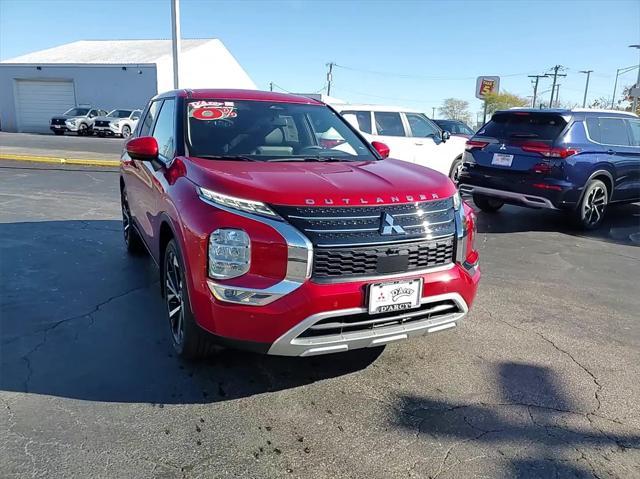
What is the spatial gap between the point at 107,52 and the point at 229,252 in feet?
129

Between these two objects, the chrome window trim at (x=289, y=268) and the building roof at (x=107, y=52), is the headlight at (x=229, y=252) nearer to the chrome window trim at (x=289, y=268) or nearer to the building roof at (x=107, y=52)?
the chrome window trim at (x=289, y=268)

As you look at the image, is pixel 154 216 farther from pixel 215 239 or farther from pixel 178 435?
pixel 178 435

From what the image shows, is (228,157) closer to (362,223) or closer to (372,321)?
(362,223)

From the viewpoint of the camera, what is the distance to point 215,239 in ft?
8.61

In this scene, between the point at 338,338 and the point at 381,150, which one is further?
the point at 381,150

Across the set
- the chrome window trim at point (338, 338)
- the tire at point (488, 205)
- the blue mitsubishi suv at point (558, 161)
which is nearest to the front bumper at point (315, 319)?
the chrome window trim at point (338, 338)

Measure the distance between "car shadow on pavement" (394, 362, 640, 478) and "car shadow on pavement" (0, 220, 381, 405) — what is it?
0.72 meters

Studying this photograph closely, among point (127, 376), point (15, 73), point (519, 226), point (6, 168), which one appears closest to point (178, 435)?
point (127, 376)

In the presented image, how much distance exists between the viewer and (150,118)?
15.8 feet

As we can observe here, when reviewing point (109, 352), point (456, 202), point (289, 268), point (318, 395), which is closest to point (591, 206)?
point (456, 202)

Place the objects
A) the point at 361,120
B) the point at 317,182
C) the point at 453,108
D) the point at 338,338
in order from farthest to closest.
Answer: the point at 453,108
the point at 361,120
the point at 317,182
the point at 338,338

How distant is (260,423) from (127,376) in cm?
97

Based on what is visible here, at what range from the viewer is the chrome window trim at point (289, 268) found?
258 centimetres

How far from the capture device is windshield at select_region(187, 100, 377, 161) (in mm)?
3619
